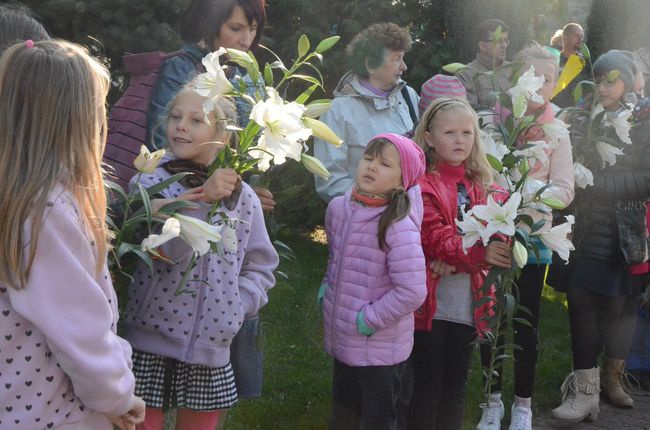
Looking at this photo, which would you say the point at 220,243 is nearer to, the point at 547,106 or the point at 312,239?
the point at 547,106

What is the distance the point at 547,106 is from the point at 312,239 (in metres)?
5.47

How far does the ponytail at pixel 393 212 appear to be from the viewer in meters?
A: 3.54

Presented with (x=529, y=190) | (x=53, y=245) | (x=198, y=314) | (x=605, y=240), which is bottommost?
(x=198, y=314)

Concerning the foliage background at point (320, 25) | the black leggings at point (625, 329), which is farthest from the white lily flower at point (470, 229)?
the foliage background at point (320, 25)

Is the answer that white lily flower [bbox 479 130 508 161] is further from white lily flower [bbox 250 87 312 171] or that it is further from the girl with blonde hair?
the girl with blonde hair

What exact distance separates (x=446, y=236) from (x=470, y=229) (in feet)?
0.64

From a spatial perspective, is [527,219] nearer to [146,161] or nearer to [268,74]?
[268,74]

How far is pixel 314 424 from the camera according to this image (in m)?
4.47

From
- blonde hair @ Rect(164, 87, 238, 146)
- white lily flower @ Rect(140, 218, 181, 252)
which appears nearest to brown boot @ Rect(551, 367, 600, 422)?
blonde hair @ Rect(164, 87, 238, 146)

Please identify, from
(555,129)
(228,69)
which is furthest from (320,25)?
(228,69)

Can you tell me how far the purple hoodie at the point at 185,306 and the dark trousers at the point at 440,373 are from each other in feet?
3.72

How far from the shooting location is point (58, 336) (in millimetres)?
2016

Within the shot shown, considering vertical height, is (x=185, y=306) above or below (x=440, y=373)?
above

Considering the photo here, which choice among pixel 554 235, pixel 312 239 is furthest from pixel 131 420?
pixel 312 239
